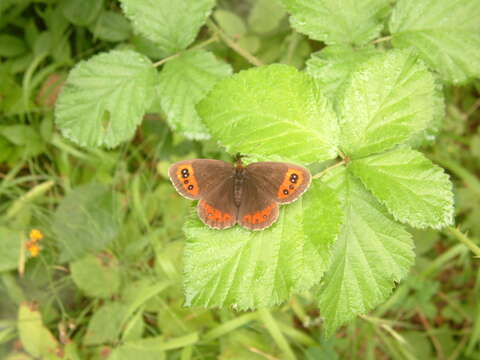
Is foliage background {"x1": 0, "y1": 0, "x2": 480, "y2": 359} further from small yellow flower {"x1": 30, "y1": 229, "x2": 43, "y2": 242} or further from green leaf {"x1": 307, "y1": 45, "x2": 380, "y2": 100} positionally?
green leaf {"x1": 307, "y1": 45, "x2": 380, "y2": 100}

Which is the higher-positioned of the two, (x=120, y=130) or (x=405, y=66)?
(x=405, y=66)

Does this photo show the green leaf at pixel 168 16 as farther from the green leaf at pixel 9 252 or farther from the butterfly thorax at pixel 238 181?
the green leaf at pixel 9 252

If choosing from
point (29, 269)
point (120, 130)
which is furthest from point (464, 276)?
point (29, 269)

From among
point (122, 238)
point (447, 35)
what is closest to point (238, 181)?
point (447, 35)

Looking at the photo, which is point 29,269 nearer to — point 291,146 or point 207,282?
point 207,282

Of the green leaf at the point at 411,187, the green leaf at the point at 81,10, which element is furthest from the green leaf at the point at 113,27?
the green leaf at the point at 411,187

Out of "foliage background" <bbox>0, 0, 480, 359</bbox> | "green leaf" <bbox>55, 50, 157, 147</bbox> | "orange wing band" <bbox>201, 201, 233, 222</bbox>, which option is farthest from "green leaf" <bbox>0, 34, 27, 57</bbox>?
"orange wing band" <bbox>201, 201, 233, 222</bbox>
